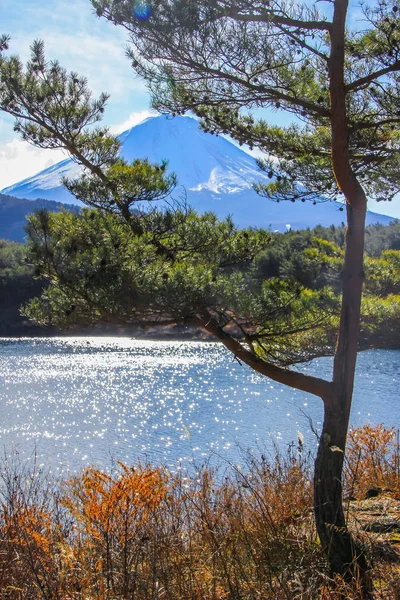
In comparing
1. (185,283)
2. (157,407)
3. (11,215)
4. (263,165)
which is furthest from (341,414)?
(11,215)

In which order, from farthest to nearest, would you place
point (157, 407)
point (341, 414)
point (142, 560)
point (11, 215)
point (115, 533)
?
1. point (11, 215)
2. point (157, 407)
3. point (341, 414)
4. point (115, 533)
5. point (142, 560)

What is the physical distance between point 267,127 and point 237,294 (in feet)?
4.90

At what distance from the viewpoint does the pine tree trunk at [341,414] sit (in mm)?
3330

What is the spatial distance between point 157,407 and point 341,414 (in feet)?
45.6

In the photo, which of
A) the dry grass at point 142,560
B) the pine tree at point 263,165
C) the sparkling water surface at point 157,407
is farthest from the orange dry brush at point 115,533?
the sparkling water surface at point 157,407

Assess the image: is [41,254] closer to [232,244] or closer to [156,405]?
[232,244]

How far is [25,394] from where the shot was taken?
1914cm

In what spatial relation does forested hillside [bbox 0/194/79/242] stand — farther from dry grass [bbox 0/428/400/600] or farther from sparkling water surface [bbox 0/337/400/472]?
dry grass [bbox 0/428/400/600]

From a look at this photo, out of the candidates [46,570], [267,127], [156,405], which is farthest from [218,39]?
[156,405]

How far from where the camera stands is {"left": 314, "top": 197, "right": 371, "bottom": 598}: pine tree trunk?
131 inches

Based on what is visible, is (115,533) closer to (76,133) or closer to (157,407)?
(76,133)

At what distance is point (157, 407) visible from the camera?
56.6ft

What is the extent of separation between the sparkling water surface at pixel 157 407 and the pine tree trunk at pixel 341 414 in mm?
2981

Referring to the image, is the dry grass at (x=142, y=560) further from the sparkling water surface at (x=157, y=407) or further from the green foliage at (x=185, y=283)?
the sparkling water surface at (x=157, y=407)
